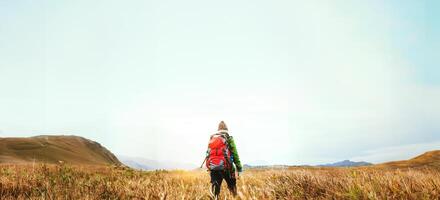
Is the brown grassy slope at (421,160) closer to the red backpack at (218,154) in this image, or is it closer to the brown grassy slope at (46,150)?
the red backpack at (218,154)

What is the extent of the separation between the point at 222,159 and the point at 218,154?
0.16 meters

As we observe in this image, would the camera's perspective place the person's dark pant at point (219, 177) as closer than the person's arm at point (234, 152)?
Yes

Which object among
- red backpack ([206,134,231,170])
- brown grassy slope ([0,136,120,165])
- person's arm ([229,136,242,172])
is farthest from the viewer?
brown grassy slope ([0,136,120,165])

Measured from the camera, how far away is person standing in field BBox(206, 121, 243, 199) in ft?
30.7

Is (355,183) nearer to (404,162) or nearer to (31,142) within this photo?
(404,162)

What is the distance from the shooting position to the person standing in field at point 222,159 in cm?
935

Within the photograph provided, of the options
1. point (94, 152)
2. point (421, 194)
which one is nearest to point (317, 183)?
point (421, 194)

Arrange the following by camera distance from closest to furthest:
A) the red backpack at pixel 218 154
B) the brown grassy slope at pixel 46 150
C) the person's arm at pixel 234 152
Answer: the red backpack at pixel 218 154, the person's arm at pixel 234 152, the brown grassy slope at pixel 46 150

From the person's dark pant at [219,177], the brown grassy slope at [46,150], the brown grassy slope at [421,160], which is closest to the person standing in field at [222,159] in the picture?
the person's dark pant at [219,177]

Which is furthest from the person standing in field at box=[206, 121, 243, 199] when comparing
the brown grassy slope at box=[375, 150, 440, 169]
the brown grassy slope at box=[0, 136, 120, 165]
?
the brown grassy slope at box=[0, 136, 120, 165]

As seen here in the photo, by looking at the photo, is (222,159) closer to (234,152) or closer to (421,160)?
(234,152)

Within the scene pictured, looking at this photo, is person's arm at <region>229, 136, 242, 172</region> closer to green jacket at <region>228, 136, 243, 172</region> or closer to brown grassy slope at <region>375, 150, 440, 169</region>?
green jacket at <region>228, 136, 243, 172</region>

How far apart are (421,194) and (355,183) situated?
0.68 metres

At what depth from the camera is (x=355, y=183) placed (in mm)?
4297
